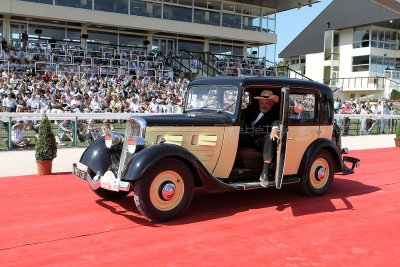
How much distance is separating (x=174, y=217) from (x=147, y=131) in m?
1.20

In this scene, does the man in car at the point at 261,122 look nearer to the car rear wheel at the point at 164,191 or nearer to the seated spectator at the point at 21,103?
the car rear wheel at the point at 164,191

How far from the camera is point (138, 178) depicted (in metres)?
5.44

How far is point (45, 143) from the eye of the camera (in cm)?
892

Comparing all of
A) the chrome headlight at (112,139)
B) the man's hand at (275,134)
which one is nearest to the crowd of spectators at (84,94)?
the chrome headlight at (112,139)

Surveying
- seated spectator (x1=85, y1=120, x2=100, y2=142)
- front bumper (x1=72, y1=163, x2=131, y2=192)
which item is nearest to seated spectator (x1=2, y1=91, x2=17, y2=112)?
seated spectator (x1=85, y1=120, x2=100, y2=142)

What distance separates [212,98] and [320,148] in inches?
80.8

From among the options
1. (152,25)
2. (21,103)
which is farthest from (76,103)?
(152,25)

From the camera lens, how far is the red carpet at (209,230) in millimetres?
4566

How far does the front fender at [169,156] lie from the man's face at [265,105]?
1.54m

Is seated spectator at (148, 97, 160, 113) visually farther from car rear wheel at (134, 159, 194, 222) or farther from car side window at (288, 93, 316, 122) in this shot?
car rear wheel at (134, 159, 194, 222)

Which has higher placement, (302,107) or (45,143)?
(302,107)

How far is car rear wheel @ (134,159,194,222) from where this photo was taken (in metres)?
5.55

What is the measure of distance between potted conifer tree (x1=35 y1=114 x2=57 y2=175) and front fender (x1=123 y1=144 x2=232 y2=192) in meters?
3.93

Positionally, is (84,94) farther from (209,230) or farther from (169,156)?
(209,230)
